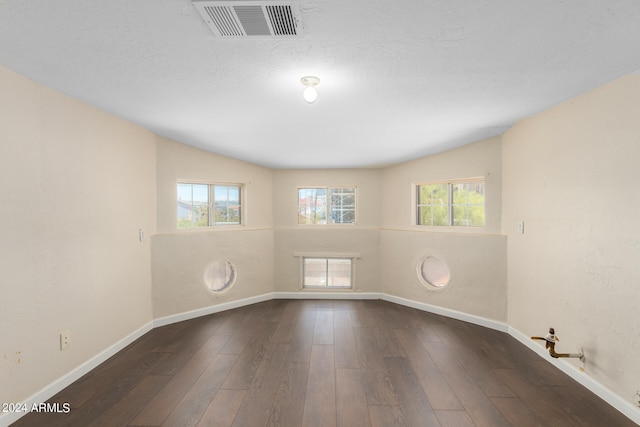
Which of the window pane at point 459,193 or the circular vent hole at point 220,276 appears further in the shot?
the circular vent hole at point 220,276

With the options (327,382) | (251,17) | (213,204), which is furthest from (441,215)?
(251,17)

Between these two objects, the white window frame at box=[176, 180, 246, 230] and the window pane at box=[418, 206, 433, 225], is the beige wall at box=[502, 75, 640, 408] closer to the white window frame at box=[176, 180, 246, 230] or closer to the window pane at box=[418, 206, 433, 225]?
the window pane at box=[418, 206, 433, 225]

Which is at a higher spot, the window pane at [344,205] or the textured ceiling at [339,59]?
the textured ceiling at [339,59]

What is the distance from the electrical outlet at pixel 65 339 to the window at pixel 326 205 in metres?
3.12

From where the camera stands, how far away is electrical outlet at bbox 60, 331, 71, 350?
223cm

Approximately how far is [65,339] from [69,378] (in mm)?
309

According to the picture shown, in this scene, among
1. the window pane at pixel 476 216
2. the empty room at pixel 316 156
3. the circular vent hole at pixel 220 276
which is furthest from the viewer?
the circular vent hole at pixel 220 276

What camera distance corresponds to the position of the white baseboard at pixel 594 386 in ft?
6.30

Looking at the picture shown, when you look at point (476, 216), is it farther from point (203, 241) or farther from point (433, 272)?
point (203, 241)

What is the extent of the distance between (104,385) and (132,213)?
5.07 ft

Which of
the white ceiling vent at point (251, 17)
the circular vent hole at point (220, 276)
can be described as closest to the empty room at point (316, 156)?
the white ceiling vent at point (251, 17)

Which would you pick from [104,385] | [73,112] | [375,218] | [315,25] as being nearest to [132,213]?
[73,112]

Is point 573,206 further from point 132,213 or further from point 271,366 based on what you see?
point 132,213

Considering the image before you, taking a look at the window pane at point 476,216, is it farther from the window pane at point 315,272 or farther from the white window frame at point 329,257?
the window pane at point 315,272
